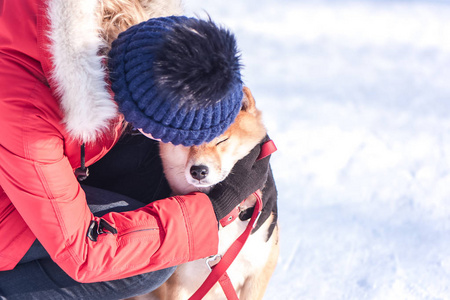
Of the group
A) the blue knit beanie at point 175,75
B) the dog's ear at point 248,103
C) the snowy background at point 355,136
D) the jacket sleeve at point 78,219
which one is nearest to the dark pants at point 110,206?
the jacket sleeve at point 78,219

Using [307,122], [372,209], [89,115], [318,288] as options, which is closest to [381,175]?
[372,209]

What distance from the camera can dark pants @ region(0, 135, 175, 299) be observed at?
1.50 m

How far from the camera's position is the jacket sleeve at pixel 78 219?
1224mm

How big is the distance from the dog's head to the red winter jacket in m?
0.18

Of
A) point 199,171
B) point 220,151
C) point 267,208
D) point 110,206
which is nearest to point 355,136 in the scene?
point 267,208

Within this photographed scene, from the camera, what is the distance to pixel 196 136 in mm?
1275

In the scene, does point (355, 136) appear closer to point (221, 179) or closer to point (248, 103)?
point (248, 103)

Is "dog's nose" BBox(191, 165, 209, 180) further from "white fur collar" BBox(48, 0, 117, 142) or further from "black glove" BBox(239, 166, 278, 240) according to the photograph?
"white fur collar" BBox(48, 0, 117, 142)

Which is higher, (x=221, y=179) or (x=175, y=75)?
(x=175, y=75)

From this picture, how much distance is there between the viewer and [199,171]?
1.58 m

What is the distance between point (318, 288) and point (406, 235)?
22.3 inches

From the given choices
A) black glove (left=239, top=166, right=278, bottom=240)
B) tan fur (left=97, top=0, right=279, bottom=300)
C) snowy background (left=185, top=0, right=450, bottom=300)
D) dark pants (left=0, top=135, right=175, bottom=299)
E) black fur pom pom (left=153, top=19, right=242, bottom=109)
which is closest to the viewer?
black fur pom pom (left=153, top=19, right=242, bottom=109)

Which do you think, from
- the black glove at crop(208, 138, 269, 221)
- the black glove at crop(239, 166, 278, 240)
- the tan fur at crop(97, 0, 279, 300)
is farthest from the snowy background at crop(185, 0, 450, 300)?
the black glove at crop(208, 138, 269, 221)

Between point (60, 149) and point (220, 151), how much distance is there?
0.55m
